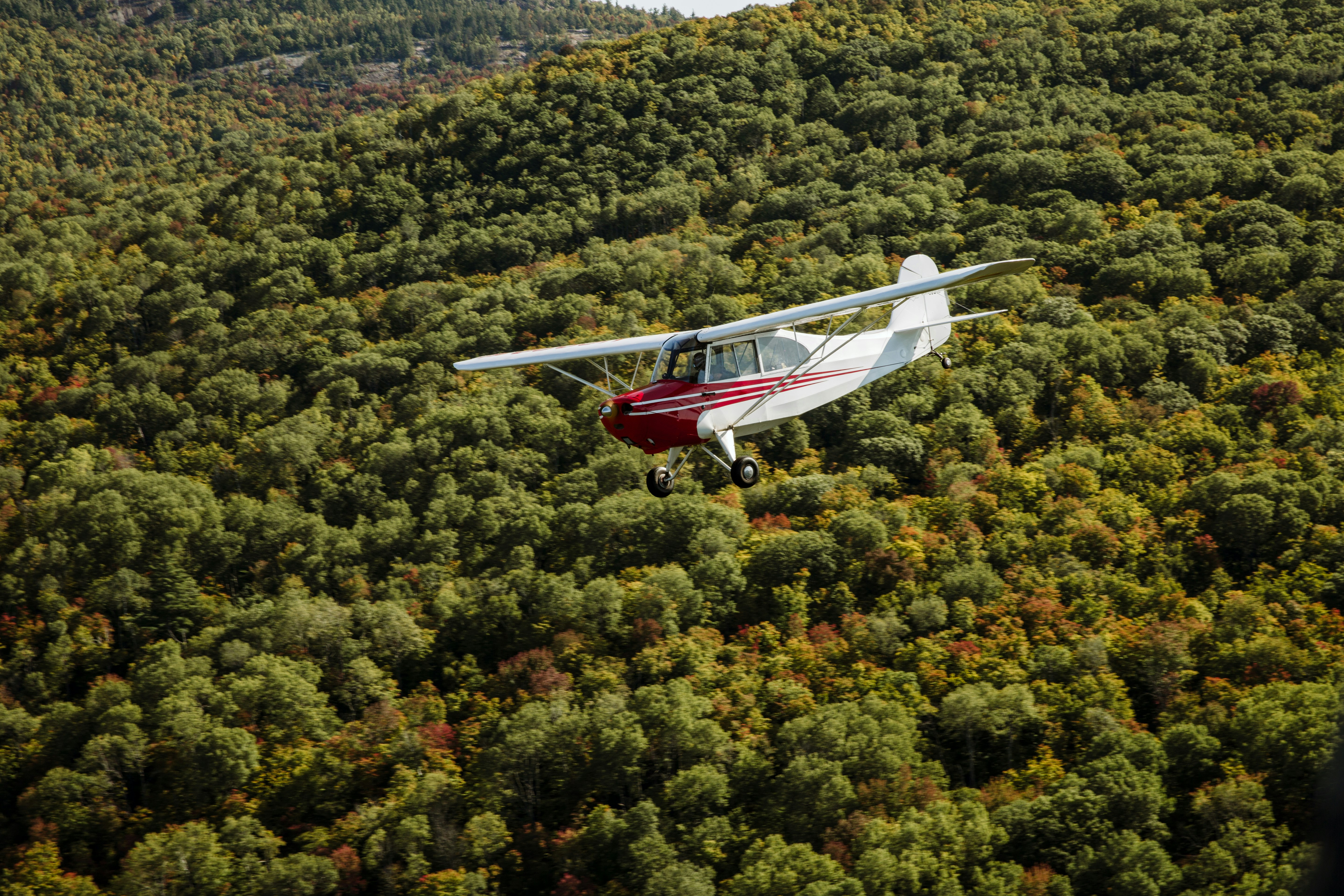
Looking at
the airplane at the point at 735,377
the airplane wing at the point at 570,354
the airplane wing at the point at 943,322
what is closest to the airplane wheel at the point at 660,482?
the airplane at the point at 735,377

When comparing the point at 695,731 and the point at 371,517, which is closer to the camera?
the point at 695,731

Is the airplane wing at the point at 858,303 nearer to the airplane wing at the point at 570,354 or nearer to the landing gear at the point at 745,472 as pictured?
the airplane wing at the point at 570,354

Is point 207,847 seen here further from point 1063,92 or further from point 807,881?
point 1063,92

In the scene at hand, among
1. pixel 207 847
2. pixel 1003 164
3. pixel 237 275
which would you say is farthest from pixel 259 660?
pixel 1003 164

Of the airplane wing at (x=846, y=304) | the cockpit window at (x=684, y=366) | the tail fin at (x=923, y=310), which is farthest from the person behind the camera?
the tail fin at (x=923, y=310)

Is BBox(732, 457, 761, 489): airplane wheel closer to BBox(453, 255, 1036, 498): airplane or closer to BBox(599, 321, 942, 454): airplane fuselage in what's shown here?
BBox(453, 255, 1036, 498): airplane

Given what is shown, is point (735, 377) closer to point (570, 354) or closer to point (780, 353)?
point (780, 353)
